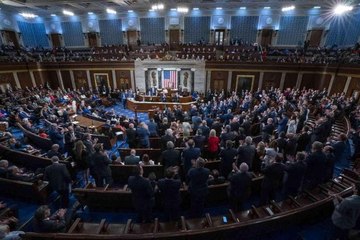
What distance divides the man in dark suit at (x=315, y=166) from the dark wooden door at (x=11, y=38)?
28300 millimetres

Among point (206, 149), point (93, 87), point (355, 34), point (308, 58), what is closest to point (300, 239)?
point (206, 149)

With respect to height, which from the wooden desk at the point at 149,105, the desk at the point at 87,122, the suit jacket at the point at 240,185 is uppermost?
the suit jacket at the point at 240,185

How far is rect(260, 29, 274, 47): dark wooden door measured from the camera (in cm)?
2139

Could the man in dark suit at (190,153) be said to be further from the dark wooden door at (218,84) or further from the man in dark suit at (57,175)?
the dark wooden door at (218,84)

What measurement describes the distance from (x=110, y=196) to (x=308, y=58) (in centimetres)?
1930

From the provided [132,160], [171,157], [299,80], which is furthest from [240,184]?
[299,80]

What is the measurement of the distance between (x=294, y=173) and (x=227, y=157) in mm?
1504

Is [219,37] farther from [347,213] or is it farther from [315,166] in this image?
[347,213]

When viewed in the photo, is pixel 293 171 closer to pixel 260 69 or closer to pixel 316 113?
pixel 316 113

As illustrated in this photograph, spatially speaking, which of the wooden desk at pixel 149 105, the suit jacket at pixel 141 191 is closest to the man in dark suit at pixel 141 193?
the suit jacket at pixel 141 191

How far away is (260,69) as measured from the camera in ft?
57.8

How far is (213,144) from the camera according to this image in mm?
6176

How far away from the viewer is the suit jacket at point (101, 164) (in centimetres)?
497

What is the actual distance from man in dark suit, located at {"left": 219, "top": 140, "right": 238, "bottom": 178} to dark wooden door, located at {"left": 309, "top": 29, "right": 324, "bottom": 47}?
70.4 feet
